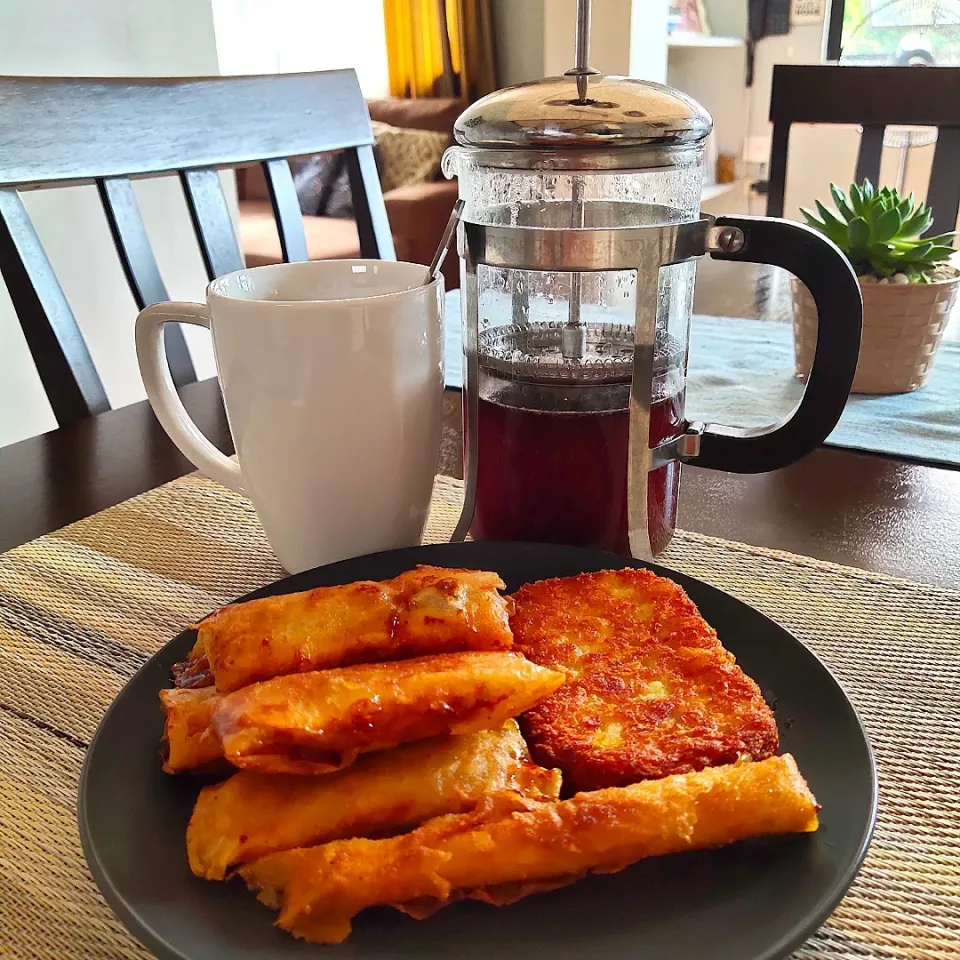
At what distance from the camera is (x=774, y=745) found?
1.28 feet

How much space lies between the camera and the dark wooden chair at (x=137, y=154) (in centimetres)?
90

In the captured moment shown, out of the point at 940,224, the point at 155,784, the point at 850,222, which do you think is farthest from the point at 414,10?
the point at 155,784

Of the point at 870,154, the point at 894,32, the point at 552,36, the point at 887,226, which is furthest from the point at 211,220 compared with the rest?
the point at 894,32

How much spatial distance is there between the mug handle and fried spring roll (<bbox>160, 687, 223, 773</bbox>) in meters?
0.25

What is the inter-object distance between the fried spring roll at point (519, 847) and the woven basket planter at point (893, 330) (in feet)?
2.07

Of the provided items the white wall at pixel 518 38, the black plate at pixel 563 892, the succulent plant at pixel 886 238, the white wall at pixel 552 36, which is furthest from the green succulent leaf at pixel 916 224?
the white wall at pixel 518 38

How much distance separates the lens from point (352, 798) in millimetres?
354

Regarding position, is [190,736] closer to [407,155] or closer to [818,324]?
[818,324]

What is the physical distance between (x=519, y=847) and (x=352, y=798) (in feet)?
0.23

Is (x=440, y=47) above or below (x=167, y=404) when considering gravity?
above

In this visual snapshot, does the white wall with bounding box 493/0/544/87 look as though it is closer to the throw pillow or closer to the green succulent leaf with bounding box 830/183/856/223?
the throw pillow

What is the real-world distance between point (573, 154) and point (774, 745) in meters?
0.36

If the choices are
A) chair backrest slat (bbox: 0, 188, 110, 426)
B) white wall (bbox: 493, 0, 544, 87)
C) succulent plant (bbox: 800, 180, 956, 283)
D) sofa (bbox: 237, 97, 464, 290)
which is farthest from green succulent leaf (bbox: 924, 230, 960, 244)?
white wall (bbox: 493, 0, 544, 87)

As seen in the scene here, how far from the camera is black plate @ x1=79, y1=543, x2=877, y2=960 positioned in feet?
1.01
